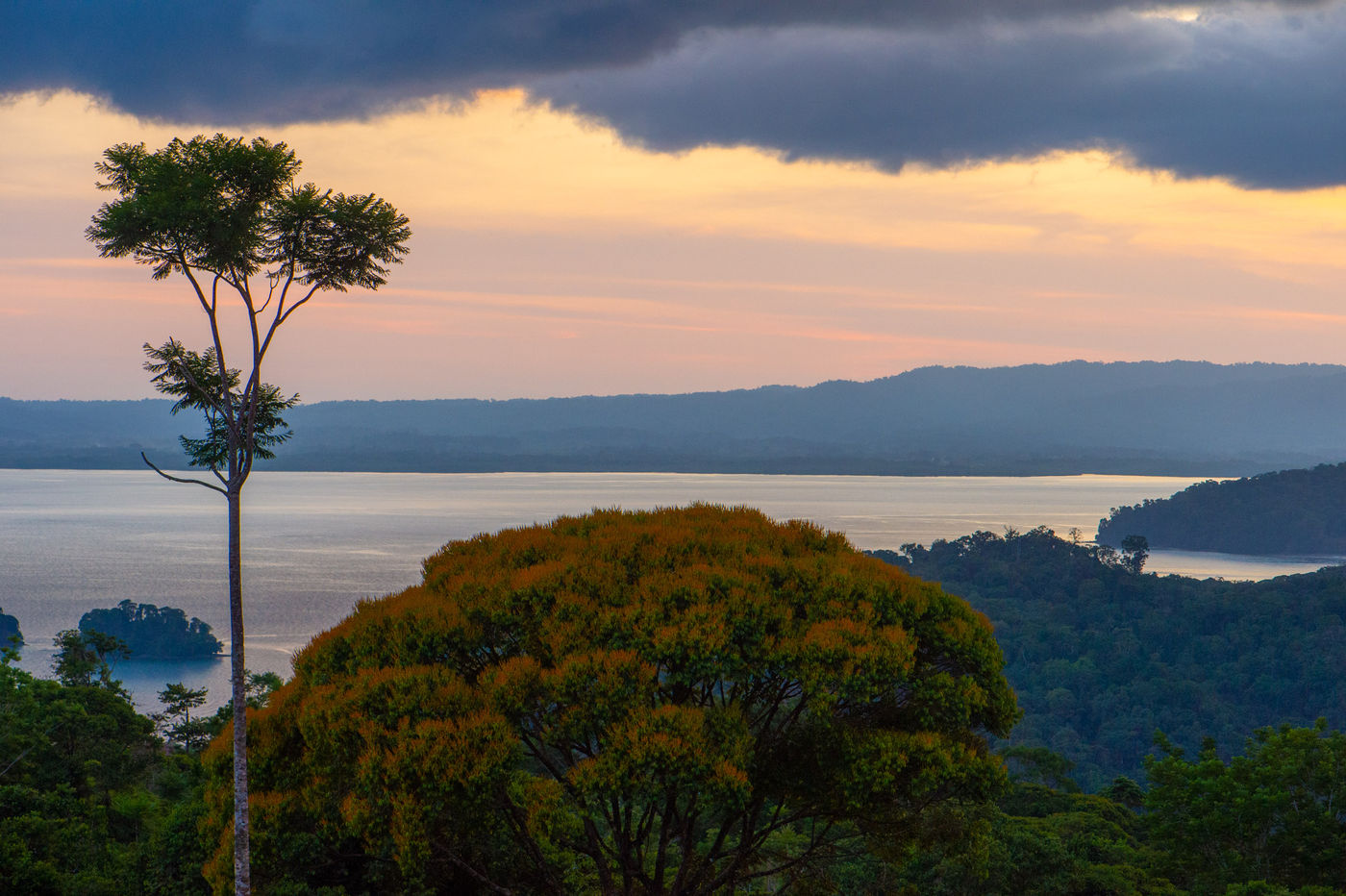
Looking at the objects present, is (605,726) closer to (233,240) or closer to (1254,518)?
(233,240)

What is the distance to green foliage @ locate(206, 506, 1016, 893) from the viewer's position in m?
8.30

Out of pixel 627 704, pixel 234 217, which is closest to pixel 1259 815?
pixel 627 704

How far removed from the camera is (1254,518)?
136m

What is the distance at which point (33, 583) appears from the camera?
100438mm

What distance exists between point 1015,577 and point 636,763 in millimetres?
85727

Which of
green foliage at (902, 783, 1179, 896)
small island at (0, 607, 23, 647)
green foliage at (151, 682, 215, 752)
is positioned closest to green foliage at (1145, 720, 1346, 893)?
green foliage at (902, 783, 1179, 896)

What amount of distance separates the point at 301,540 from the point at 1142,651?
94063mm

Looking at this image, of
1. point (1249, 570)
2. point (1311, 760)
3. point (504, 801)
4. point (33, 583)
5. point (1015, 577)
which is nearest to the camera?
point (504, 801)

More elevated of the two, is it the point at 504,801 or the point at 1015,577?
the point at 504,801

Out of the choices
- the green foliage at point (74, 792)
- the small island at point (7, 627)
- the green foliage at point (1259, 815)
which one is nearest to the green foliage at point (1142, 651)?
the green foliage at point (1259, 815)

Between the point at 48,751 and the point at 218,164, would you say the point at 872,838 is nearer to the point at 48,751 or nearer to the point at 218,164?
the point at 218,164

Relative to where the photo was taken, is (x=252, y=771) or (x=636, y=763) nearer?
(x=636, y=763)

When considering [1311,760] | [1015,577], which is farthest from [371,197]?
[1015,577]

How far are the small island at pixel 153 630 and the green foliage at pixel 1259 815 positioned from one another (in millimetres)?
75242
